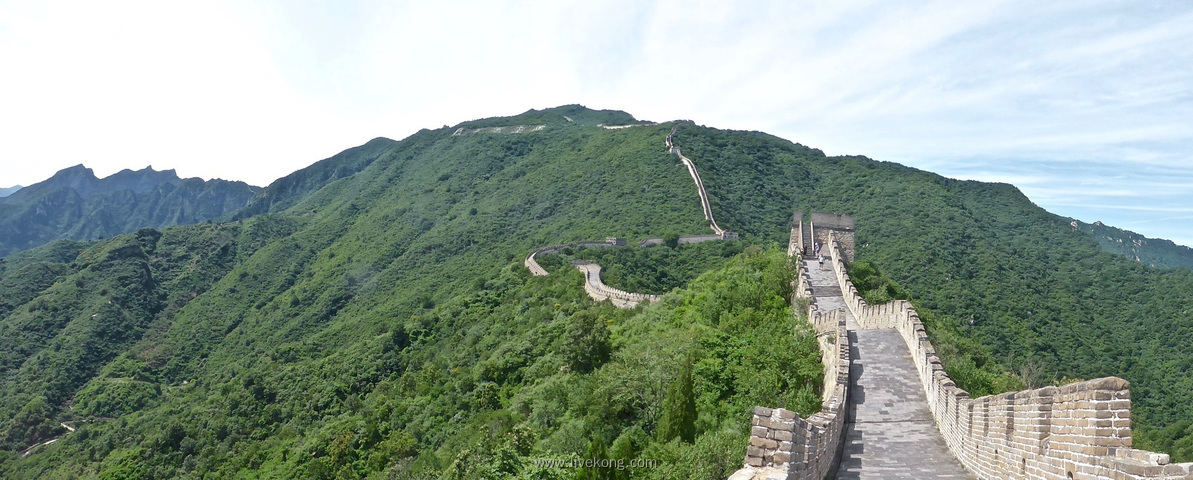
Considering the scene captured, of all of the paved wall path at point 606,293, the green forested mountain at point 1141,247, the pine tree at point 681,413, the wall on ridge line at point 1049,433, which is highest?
the green forested mountain at point 1141,247

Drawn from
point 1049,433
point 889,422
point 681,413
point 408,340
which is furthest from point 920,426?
point 408,340

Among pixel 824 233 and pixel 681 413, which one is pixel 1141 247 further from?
pixel 681 413

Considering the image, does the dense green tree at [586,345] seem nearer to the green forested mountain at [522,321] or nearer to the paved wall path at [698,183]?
the green forested mountain at [522,321]

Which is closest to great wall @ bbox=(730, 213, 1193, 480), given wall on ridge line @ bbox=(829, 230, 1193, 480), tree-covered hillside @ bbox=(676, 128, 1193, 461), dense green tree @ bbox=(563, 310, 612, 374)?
wall on ridge line @ bbox=(829, 230, 1193, 480)

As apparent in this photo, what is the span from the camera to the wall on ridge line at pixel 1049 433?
250 inches

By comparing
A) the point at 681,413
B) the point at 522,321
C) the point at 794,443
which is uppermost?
the point at 522,321

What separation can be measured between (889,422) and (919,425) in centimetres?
58

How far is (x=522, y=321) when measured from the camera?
4097 cm

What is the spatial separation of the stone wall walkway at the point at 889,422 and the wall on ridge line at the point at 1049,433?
354 millimetres

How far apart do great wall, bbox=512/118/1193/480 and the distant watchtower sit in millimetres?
8080

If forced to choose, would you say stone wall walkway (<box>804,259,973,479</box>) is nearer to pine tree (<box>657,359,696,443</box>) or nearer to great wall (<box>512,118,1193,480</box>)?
great wall (<box>512,118,1193,480</box>)

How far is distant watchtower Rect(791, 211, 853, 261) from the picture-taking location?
30891mm

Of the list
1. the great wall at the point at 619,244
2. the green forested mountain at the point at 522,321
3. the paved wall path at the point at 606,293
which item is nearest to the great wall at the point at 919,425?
the green forested mountain at the point at 522,321

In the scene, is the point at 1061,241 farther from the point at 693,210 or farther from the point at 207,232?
the point at 207,232
